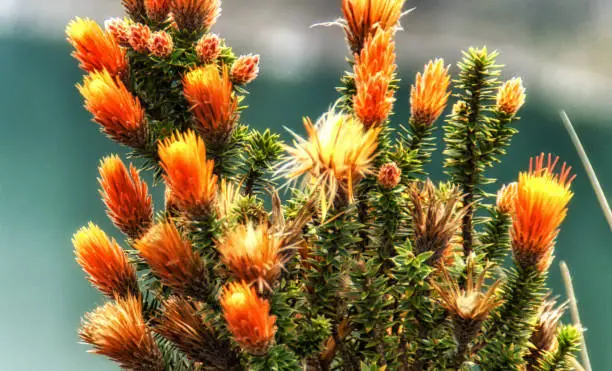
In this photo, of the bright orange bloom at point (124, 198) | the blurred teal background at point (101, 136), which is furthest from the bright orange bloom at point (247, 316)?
the blurred teal background at point (101, 136)

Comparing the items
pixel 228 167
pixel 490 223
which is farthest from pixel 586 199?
pixel 228 167

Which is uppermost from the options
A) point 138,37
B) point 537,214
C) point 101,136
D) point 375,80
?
point 101,136

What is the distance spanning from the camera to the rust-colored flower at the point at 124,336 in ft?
1.06

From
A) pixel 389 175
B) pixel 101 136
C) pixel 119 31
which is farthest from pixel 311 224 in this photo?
pixel 101 136

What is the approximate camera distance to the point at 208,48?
14.1 inches

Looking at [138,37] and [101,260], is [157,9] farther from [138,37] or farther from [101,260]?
[101,260]

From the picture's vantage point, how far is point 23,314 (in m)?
1.29

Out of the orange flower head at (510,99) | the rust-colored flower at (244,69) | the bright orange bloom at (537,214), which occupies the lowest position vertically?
the bright orange bloom at (537,214)

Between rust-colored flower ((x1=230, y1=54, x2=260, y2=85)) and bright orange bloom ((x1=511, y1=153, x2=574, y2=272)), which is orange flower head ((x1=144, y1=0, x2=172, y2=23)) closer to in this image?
rust-colored flower ((x1=230, y1=54, x2=260, y2=85))

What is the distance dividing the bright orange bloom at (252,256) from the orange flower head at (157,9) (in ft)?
0.54

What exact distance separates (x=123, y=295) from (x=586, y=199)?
3.43 ft

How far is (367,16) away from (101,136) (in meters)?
1.09

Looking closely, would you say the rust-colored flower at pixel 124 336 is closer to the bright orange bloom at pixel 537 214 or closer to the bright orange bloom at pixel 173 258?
the bright orange bloom at pixel 173 258

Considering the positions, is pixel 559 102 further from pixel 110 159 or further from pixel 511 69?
pixel 110 159
